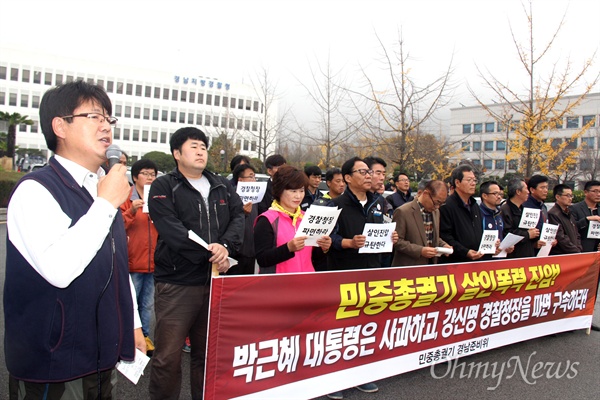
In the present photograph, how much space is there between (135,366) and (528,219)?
552 centimetres

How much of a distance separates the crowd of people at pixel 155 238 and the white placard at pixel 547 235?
0.31 ft

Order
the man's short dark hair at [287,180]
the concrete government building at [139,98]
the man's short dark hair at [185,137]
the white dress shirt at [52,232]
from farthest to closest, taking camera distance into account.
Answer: the concrete government building at [139,98] < the man's short dark hair at [287,180] < the man's short dark hair at [185,137] < the white dress shirt at [52,232]

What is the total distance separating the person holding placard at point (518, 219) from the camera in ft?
20.3

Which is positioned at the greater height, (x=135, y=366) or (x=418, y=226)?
(x=418, y=226)

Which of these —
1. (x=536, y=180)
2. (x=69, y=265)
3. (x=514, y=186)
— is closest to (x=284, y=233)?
(x=69, y=265)

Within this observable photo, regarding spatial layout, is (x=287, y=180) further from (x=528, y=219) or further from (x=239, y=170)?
(x=528, y=219)

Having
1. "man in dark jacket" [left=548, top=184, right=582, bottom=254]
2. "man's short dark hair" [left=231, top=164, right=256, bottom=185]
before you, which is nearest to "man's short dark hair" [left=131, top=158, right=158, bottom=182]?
"man's short dark hair" [left=231, top=164, right=256, bottom=185]

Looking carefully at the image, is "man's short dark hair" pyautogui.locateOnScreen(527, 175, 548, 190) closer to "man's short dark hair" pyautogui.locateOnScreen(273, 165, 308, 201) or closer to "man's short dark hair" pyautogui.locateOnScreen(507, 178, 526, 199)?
"man's short dark hair" pyautogui.locateOnScreen(507, 178, 526, 199)

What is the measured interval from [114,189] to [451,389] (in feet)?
12.1

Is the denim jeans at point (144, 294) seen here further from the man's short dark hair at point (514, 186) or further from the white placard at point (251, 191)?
the man's short dark hair at point (514, 186)

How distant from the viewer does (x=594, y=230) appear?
7.14 m

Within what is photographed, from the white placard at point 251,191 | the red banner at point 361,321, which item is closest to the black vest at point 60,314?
the red banner at point 361,321

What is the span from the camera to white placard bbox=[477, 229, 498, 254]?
5.36 m

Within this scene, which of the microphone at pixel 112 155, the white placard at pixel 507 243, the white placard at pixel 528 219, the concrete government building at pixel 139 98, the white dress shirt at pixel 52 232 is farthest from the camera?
the concrete government building at pixel 139 98
